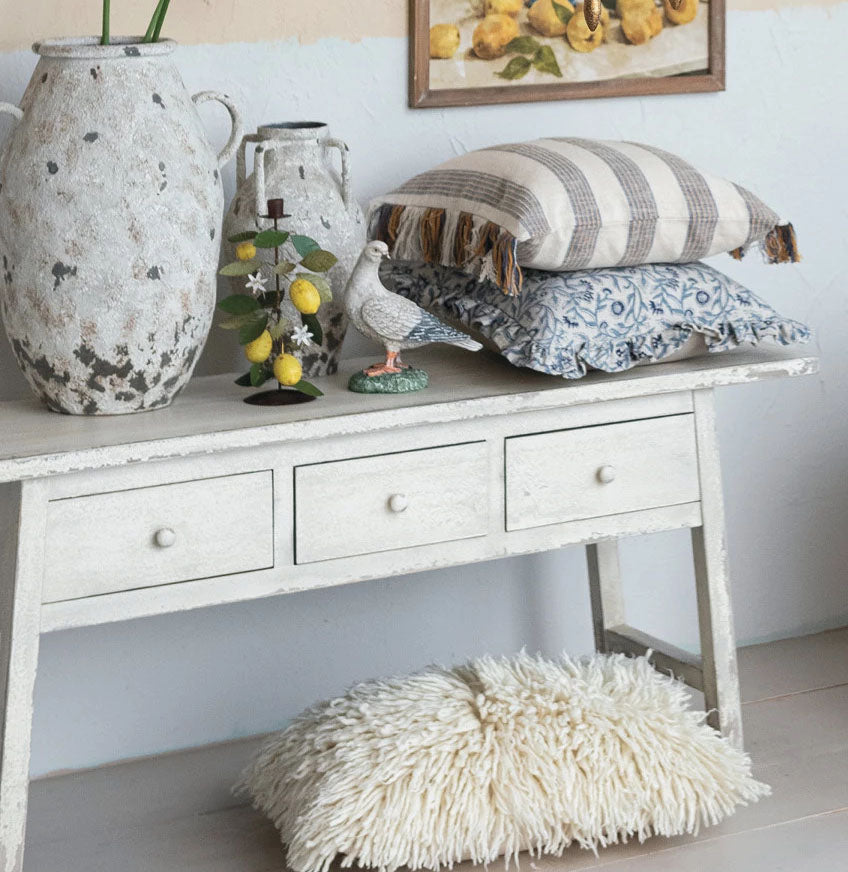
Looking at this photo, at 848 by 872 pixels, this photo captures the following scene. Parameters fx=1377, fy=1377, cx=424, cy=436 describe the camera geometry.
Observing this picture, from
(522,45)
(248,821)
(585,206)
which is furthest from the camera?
(522,45)

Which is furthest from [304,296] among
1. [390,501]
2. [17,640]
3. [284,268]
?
[17,640]

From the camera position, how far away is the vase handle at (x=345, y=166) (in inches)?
71.3

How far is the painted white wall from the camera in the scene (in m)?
2.04

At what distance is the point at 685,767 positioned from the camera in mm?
1854

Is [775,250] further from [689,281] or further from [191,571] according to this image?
[191,571]

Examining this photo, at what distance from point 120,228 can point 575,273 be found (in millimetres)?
609

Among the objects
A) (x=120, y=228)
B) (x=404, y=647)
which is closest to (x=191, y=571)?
(x=120, y=228)

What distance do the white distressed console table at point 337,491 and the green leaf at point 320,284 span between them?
0.41 ft

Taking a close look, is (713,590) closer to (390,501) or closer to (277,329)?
(390,501)

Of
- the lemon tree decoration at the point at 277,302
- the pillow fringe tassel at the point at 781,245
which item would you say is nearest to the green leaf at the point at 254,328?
the lemon tree decoration at the point at 277,302

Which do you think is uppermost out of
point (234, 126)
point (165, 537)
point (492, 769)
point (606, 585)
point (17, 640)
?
point (234, 126)

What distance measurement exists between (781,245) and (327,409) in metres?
0.75

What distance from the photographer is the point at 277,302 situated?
1717 millimetres

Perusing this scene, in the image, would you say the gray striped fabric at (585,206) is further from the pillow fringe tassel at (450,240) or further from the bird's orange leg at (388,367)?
the bird's orange leg at (388,367)
